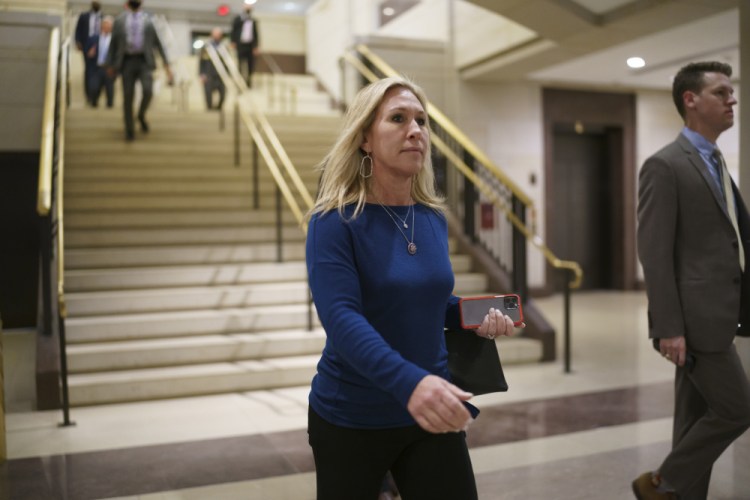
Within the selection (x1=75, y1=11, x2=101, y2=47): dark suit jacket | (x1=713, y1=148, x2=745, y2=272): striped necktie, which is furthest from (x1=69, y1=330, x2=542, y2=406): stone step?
(x1=75, y1=11, x2=101, y2=47): dark suit jacket

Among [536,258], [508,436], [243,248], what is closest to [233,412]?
[508,436]

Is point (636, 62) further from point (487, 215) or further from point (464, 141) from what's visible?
point (464, 141)

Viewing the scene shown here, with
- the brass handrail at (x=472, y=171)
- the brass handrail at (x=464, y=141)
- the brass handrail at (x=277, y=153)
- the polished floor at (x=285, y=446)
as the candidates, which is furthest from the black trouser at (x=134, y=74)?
the polished floor at (x=285, y=446)

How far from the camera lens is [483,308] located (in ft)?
6.50

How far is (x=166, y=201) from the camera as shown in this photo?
7.96 metres

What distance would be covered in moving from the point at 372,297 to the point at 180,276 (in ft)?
17.4

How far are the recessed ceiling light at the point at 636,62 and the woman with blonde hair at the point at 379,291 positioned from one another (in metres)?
8.48

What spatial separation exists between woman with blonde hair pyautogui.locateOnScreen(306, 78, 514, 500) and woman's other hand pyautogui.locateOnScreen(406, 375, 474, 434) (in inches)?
8.2

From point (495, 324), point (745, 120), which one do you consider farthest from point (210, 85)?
point (495, 324)

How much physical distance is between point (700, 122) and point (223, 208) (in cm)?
593

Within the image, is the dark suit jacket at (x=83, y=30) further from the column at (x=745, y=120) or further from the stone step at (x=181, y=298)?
the column at (x=745, y=120)

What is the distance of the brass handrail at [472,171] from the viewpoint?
657cm

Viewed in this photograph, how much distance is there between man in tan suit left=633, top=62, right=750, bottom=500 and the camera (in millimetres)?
2744

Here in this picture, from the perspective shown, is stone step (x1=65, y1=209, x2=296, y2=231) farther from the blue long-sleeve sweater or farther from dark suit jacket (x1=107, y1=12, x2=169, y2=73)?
the blue long-sleeve sweater
